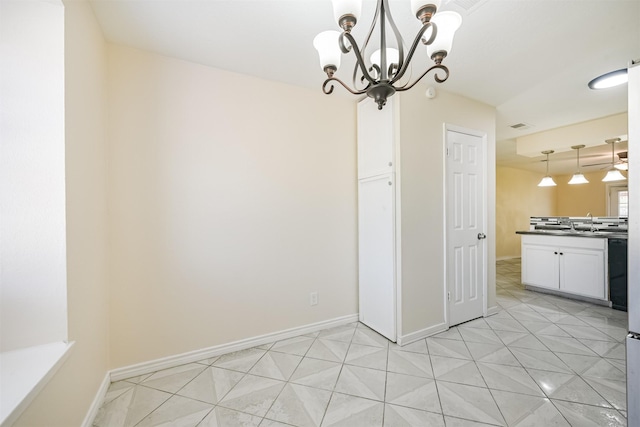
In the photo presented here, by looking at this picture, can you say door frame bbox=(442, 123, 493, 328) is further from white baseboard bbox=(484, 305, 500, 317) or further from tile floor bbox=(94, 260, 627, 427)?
tile floor bbox=(94, 260, 627, 427)

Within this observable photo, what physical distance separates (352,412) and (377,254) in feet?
4.33

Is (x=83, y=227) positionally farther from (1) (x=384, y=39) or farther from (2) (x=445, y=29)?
(2) (x=445, y=29)

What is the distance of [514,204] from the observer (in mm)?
6582

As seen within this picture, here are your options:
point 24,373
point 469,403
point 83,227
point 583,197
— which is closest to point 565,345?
point 469,403

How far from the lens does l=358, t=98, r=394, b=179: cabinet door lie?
7.63 feet

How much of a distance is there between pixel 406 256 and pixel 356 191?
886mm

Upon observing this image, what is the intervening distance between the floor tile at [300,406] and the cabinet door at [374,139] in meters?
1.84

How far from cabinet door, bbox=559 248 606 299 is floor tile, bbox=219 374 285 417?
3.96 metres

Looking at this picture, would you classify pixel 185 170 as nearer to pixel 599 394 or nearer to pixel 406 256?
pixel 406 256

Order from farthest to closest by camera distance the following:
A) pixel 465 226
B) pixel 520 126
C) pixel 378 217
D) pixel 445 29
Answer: pixel 520 126
pixel 465 226
pixel 378 217
pixel 445 29

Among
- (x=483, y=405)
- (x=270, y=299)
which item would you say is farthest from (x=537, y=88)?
(x=270, y=299)

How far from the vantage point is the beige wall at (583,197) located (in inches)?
272

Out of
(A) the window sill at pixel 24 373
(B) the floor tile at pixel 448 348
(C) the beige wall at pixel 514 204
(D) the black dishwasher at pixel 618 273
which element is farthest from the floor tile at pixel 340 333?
(C) the beige wall at pixel 514 204

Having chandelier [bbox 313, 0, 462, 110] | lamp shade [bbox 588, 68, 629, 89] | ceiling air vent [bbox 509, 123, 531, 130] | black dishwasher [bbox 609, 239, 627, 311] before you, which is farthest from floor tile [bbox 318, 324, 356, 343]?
ceiling air vent [bbox 509, 123, 531, 130]
